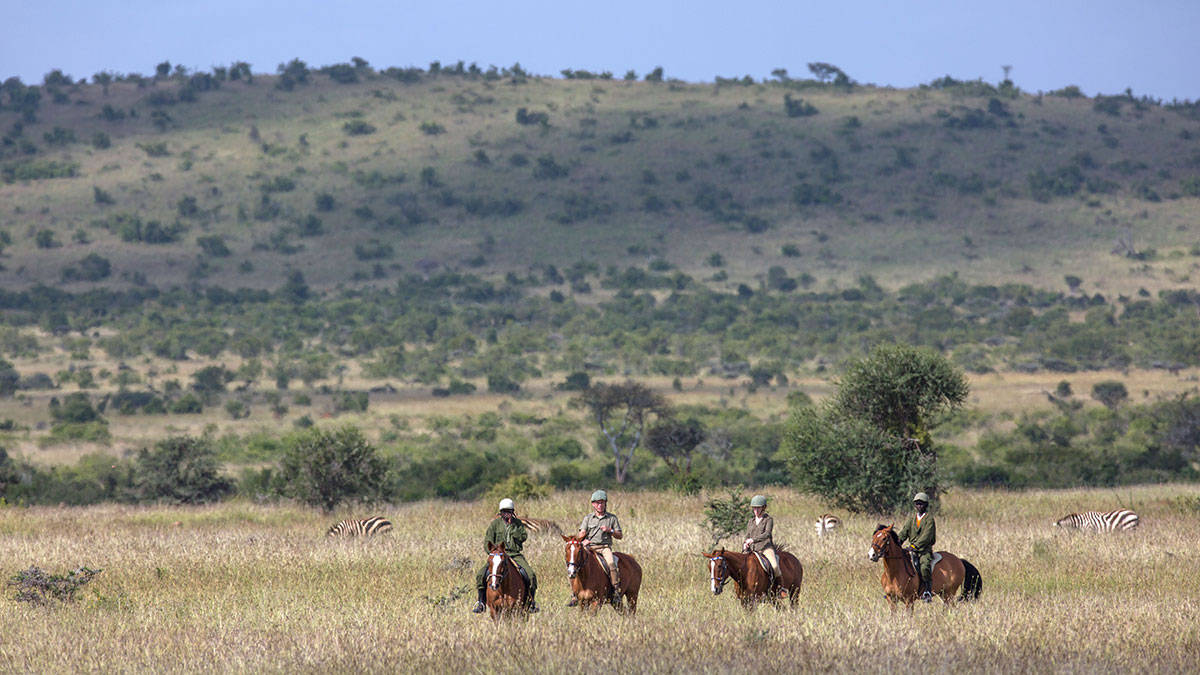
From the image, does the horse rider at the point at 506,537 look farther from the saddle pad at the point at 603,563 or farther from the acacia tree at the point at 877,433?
the acacia tree at the point at 877,433

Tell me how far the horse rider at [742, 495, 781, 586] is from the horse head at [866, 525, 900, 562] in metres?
1.13

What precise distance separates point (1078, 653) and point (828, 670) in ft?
8.69

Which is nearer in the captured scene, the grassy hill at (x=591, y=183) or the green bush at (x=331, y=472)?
the green bush at (x=331, y=472)

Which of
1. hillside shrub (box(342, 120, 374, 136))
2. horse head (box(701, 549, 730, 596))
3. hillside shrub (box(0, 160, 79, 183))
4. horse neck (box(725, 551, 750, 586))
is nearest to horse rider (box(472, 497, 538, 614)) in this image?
horse head (box(701, 549, 730, 596))

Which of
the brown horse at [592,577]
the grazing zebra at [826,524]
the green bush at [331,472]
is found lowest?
the green bush at [331,472]

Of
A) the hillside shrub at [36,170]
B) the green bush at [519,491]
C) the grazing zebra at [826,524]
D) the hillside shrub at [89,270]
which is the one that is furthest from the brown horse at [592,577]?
the hillside shrub at [36,170]

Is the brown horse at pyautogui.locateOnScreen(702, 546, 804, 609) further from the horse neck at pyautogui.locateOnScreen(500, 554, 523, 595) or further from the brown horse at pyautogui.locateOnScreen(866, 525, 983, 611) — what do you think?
the horse neck at pyautogui.locateOnScreen(500, 554, 523, 595)

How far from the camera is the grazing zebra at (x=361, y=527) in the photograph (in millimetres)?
24375

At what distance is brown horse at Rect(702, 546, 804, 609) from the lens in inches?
556

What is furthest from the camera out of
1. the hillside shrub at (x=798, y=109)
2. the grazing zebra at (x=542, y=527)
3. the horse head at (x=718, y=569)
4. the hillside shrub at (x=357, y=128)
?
the hillside shrub at (x=798, y=109)

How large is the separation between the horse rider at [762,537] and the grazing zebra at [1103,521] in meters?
11.6

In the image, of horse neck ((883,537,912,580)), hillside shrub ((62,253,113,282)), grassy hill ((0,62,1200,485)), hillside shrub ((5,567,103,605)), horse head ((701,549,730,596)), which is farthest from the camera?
hillside shrub ((62,253,113,282))

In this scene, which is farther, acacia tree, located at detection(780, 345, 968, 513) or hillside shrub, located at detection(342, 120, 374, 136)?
hillside shrub, located at detection(342, 120, 374, 136)

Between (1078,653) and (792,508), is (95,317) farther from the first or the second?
(1078,653)
